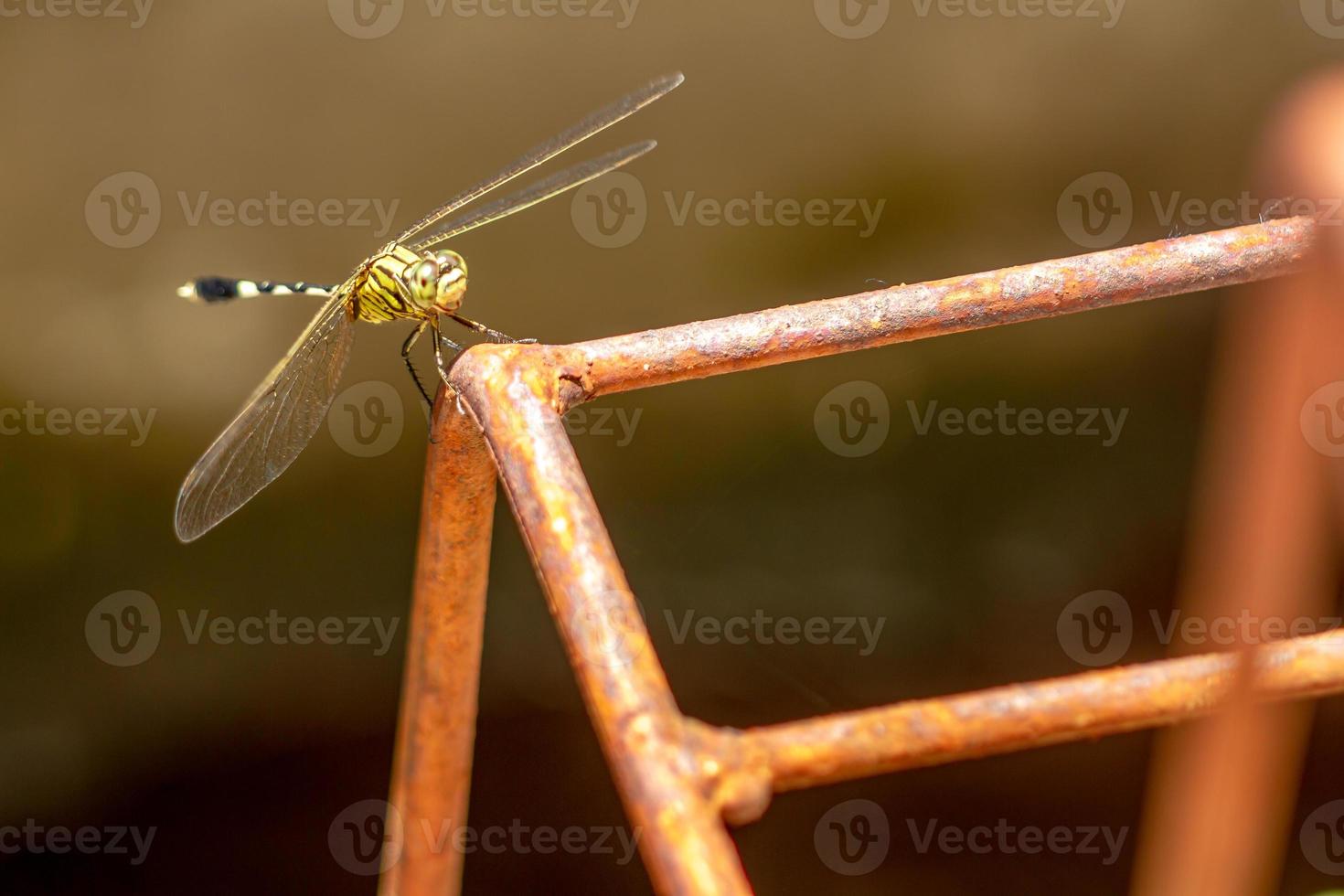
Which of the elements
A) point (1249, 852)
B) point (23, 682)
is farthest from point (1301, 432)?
point (23, 682)

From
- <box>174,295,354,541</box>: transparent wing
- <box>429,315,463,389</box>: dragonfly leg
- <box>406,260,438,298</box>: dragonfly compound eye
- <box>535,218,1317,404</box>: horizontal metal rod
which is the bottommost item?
<box>535,218,1317,404</box>: horizontal metal rod

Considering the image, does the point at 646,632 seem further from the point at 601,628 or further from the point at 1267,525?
the point at 1267,525

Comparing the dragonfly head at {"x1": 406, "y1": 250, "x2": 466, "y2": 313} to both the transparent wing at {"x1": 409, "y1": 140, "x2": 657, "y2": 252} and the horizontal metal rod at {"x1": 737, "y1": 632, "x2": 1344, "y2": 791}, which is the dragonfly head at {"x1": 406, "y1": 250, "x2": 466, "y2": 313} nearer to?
the transparent wing at {"x1": 409, "y1": 140, "x2": 657, "y2": 252}

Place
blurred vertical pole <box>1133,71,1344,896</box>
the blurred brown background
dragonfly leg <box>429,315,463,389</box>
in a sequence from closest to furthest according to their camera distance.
Result: blurred vertical pole <box>1133,71,1344,896</box> → dragonfly leg <box>429,315,463,389</box> → the blurred brown background

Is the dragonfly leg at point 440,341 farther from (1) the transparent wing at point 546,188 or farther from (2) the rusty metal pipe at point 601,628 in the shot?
(2) the rusty metal pipe at point 601,628

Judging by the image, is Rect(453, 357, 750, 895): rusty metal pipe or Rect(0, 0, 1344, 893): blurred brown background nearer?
Rect(453, 357, 750, 895): rusty metal pipe

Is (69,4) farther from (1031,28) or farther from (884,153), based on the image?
(1031,28)

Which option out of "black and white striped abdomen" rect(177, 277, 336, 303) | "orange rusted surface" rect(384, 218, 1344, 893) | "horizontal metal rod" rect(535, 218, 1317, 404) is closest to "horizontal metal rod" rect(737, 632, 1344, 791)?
"orange rusted surface" rect(384, 218, 1344, 893)
